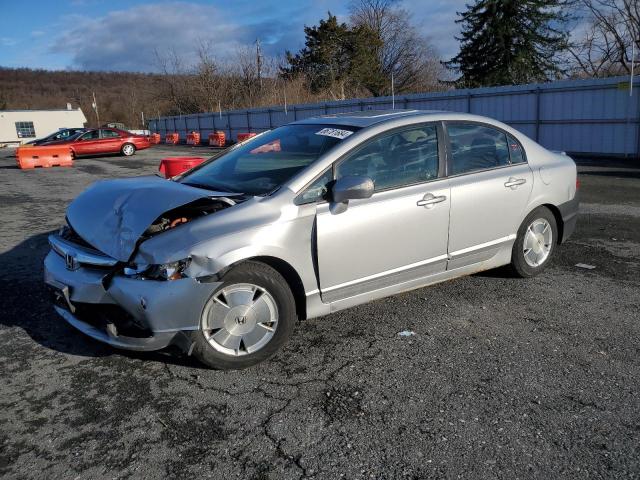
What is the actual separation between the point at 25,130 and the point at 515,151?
8060 cm

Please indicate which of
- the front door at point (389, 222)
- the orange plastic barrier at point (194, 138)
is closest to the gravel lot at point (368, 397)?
the front door at point (389, 222)

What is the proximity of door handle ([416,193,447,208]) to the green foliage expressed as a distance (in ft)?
152

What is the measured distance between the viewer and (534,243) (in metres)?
5.11

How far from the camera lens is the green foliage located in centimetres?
4947

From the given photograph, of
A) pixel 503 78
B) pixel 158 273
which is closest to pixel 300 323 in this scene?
pixel 158 273

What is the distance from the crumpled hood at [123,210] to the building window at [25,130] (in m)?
78.9

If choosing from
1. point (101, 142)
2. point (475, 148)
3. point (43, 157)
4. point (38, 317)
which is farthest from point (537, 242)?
point (101, 142)

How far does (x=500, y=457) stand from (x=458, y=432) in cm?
26

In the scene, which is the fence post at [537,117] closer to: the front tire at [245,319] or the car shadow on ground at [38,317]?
the car shadow on ground at [38,317]

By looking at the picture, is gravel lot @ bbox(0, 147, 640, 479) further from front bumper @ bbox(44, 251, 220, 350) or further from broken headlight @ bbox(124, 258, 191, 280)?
broken headlight @ bbox(124, 258, 191, 280)

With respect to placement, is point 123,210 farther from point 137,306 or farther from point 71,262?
point 137,306

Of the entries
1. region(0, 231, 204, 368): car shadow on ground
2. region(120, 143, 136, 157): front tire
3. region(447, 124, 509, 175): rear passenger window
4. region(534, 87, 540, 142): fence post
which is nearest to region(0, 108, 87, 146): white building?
region(120, 143, 136, 157): front tire

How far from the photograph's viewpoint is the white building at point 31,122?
70500mm

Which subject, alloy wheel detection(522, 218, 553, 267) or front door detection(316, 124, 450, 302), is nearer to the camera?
front door detection(316, 124, 450, 302)
